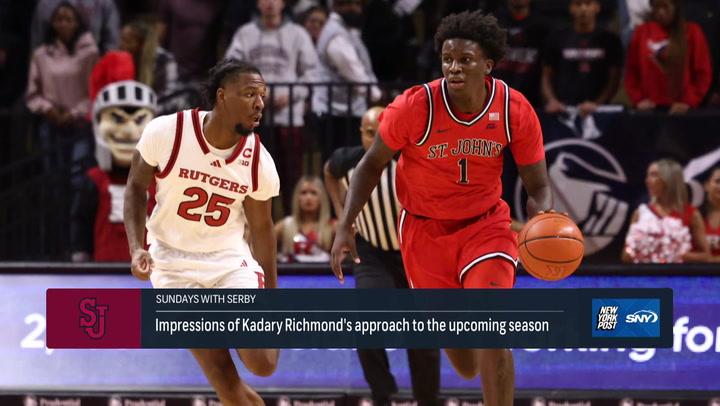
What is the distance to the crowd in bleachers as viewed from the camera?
10.4 metres

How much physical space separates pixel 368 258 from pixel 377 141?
1711 millimetres

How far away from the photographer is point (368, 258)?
28.2 feet

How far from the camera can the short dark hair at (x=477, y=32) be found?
6820 mm

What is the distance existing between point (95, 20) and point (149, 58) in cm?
77

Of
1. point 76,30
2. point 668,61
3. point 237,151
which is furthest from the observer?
point 76,30

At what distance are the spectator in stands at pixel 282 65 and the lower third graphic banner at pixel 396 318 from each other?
3.76 metres

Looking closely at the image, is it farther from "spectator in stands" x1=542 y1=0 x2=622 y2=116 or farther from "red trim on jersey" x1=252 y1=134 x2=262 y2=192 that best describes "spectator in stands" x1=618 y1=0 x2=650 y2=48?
"red trim on jersey" x1=252 y1=134 x2=262 y2=192

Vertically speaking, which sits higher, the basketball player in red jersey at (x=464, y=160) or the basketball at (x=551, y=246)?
the basketball player in red jersey at (x=464, y=160)

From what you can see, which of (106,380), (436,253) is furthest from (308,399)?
(436,253)

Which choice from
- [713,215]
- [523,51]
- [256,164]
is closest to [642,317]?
[256,164]

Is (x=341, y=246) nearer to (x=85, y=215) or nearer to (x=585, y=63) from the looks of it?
(x=85, y=215)

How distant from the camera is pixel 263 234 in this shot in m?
7.09

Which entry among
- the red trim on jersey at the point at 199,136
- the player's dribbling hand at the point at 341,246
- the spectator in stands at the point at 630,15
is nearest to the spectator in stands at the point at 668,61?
the spectator in stands at the point at 630,15

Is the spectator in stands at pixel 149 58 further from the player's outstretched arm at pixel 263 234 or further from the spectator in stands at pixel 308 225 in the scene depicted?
the player's outstretched arm at pixel 263 234
